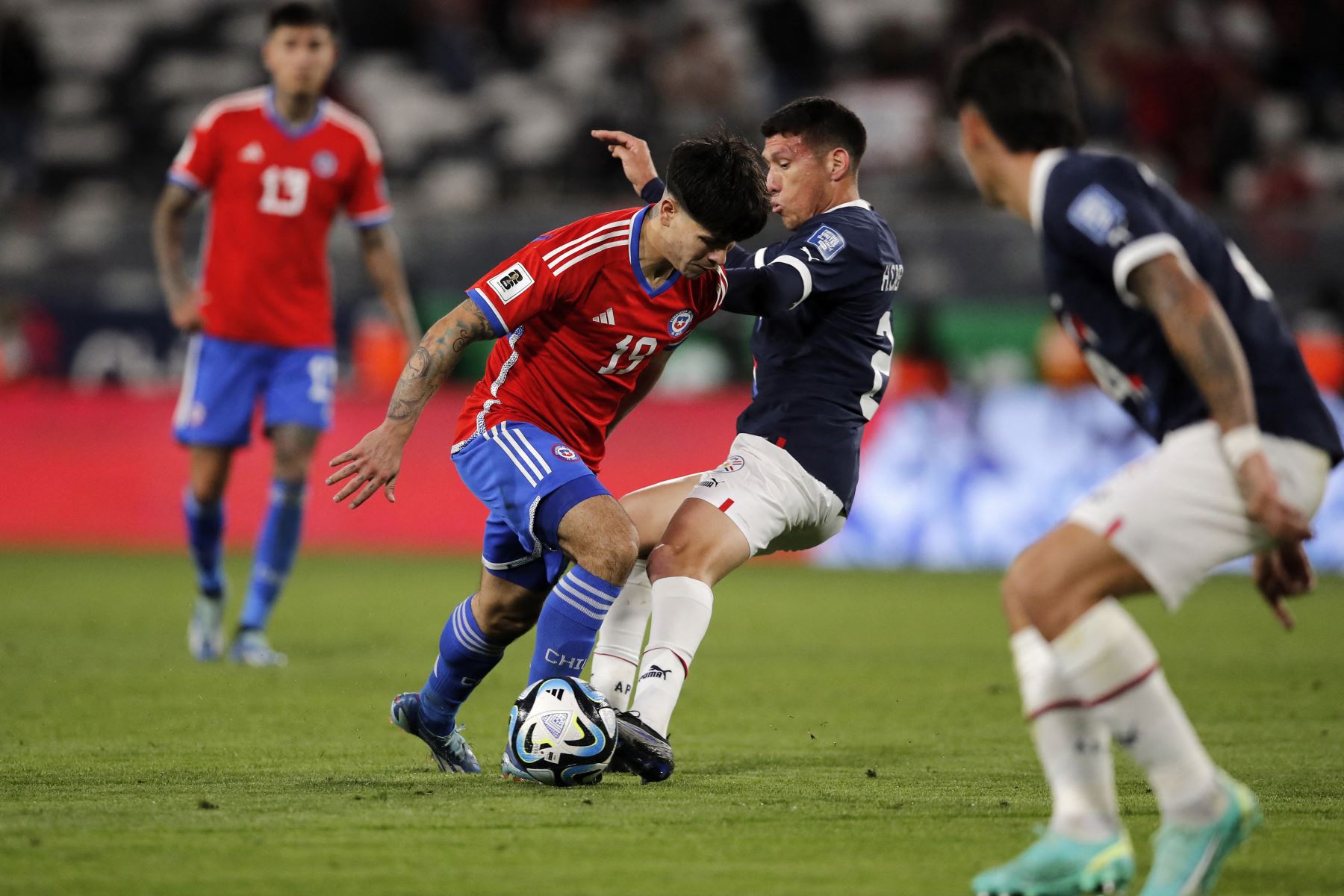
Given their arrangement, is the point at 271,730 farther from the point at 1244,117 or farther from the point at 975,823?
the point at 1244,117

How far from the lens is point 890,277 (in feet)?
19.2

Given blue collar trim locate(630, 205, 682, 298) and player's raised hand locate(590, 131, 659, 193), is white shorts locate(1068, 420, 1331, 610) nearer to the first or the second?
blue collar trim locate(630, 205, 682, 298)

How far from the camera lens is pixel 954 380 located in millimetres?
14422

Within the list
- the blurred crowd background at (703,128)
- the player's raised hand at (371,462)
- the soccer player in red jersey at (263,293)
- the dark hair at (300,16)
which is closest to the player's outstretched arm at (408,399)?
the player's raised hand at (371,462)

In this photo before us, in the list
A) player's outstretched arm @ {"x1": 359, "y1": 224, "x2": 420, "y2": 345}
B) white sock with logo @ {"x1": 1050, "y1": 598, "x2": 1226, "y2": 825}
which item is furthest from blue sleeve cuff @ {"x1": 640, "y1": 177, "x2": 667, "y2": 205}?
player's outstretched arm @ {"x1": 359, "y1": 224, "x2": 420, "y2": 345}

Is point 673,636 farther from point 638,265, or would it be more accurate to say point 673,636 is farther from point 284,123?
point 284,123

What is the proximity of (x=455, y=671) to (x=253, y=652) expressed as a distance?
3.07 meters

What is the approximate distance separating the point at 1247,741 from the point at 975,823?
78.0 inches

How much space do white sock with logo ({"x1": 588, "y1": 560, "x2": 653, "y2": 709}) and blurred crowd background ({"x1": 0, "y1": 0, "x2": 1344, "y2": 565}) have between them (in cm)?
791

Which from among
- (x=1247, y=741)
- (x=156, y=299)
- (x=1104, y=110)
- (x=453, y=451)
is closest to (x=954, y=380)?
(x=1104, y=110)

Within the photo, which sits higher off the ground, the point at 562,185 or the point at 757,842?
the point at 757,842

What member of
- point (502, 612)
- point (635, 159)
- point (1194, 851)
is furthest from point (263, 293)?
point (1194, 851)

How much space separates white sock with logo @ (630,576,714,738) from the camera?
210 inches

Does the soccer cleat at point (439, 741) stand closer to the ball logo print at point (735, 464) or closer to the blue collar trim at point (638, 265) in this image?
the ball logo print at point (735, 464)
